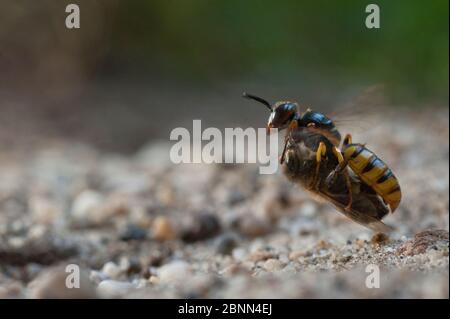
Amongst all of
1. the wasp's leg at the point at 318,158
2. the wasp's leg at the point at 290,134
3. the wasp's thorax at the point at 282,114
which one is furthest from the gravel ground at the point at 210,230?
the wasp's thorax at the point at 282,114

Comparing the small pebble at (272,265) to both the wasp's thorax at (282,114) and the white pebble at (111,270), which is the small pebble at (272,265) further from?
the white pebble at (111,270)

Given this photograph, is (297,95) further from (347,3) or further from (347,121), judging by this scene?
(347,121)

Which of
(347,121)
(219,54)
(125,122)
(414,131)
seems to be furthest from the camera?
(219,54)

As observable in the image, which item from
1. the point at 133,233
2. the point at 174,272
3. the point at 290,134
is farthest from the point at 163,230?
the point at 290,134

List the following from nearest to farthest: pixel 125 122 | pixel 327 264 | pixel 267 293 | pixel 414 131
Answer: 1. pixel 267 293
2. pixel 327 264
3. pixel 414 131
4. pixel 125 122

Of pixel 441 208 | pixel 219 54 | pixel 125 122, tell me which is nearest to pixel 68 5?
pixel 125 122

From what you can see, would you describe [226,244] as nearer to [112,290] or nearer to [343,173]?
[343,173]
